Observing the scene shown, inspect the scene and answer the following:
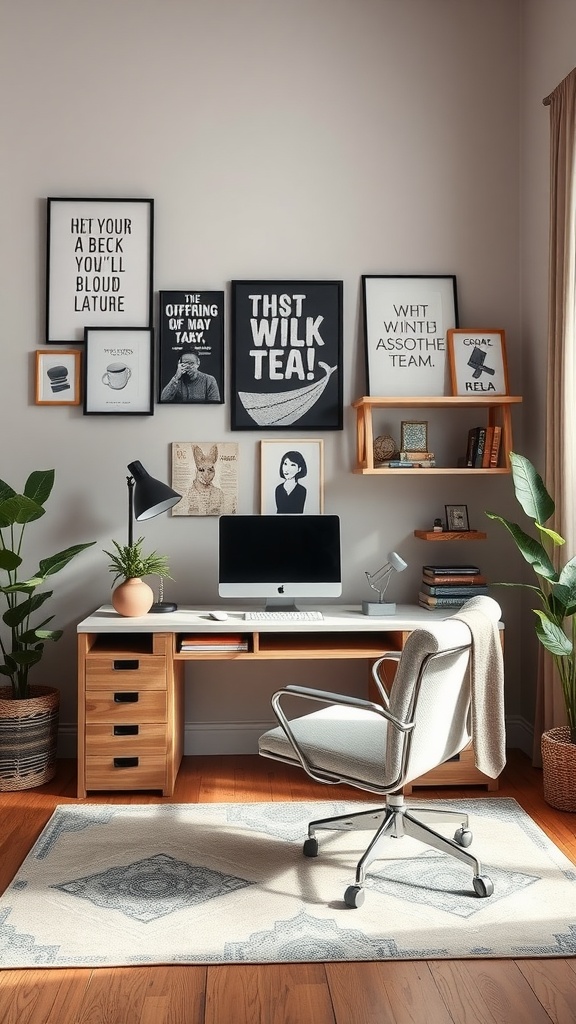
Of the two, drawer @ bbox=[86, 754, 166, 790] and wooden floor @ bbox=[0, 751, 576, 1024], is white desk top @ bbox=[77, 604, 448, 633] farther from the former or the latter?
wooden floor @ bbox=[0, 751, 576, 1024]

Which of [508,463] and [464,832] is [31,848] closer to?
[464,832]

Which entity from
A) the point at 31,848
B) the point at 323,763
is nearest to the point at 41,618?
the point at 31,848

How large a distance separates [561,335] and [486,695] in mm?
1574

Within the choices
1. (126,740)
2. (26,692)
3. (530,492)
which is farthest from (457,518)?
(26,692)

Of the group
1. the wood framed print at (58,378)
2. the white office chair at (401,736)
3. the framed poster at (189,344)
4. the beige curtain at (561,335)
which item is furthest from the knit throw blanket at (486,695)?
the wood framed print at (58,378)

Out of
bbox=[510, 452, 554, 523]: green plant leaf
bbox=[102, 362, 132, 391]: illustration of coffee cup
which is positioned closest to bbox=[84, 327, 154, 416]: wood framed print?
bbox=[102, 362, 132, 391]: illustration of coffee cup

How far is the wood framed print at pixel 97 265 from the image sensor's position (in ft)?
12.6

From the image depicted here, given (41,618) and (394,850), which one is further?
(41,618)

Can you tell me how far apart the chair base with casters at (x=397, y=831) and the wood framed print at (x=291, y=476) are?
1.49 metres

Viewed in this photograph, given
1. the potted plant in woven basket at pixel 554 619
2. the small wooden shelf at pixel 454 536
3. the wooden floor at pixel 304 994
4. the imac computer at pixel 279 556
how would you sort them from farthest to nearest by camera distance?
the small wooden shelf at pixel 454 536 < the imac computer at pixel 279 556 < the potted plant in woven basket at pixel 554 619 < the wooden floor at pixel 304 994

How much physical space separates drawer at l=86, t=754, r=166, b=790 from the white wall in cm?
57

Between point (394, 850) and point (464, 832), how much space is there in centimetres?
24

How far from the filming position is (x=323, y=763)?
8.30 ft

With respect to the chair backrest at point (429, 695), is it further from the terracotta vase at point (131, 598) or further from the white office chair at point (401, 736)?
the terracotta vase at point (131, 598)
